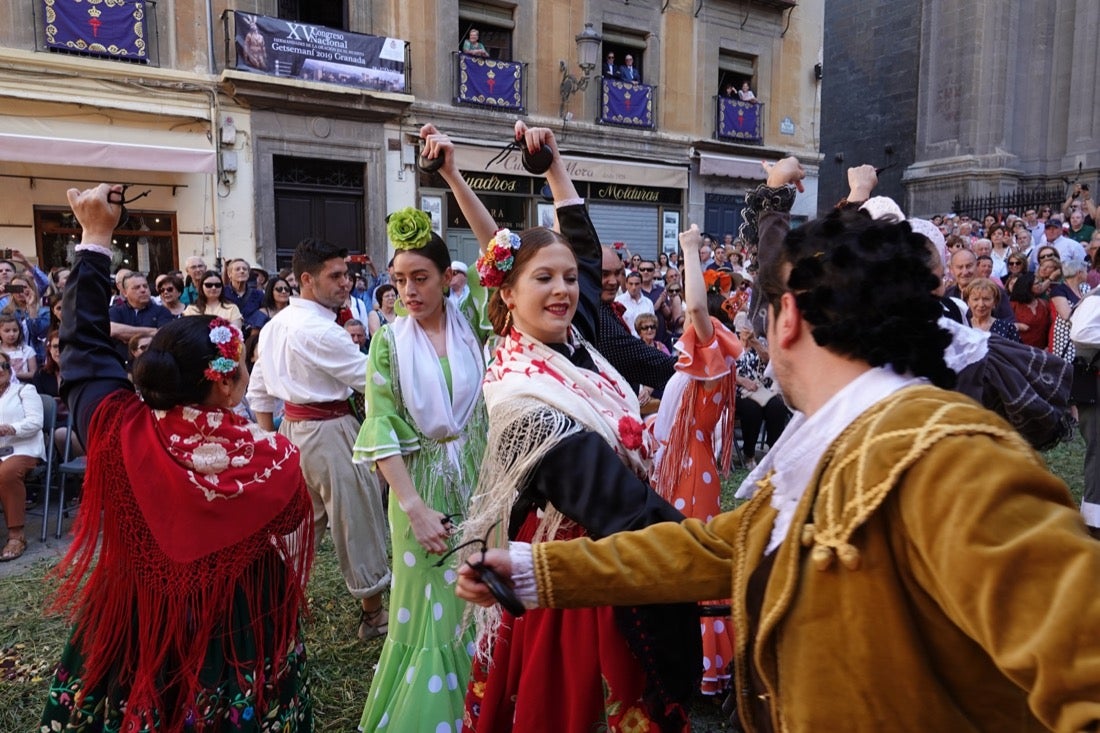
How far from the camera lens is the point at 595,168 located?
56.8ft

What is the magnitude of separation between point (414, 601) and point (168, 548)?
973 mm

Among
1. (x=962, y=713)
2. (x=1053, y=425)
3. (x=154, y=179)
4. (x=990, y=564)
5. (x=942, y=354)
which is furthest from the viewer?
(x=154, y=179)

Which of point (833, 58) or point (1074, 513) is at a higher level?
point (833, 58)

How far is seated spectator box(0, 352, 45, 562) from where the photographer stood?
5.51m

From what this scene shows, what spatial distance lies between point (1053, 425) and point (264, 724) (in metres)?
2.76

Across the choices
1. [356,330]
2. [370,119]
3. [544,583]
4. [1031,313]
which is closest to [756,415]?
[1031,313]

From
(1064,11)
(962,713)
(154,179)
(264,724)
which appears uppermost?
(1064,11)

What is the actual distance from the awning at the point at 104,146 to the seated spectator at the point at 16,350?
21.9ft

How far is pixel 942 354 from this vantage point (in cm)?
124

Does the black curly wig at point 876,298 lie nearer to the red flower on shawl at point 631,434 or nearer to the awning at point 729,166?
the red flower on shawl at point 631,434

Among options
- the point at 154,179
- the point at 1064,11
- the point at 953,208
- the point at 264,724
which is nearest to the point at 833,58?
the point at 1064,11

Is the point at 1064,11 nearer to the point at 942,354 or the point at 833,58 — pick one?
the point at 833,58

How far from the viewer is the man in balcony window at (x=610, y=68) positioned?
17.5 metres

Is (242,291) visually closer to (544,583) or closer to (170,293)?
(170,293)
